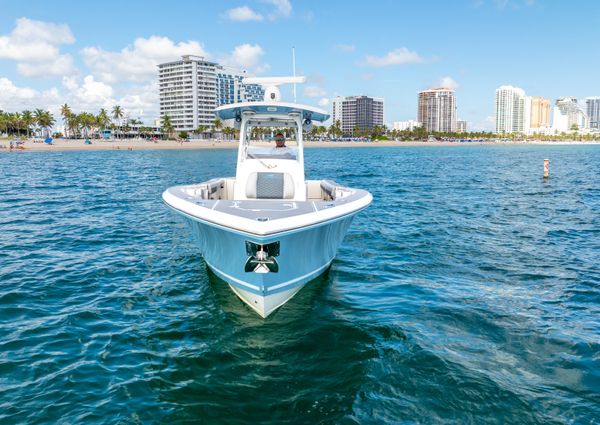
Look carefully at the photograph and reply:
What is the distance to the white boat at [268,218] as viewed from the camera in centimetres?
741

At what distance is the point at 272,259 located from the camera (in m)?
7.39

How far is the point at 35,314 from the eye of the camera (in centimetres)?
867

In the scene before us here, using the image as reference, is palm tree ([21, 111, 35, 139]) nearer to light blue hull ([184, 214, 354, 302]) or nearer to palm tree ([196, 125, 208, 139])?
palm tree ([196, 125, 208, 139])

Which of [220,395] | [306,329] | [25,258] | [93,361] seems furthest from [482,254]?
[25,258]

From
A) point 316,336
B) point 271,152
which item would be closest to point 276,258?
point 316,336

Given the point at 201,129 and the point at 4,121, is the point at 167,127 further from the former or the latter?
the point at 4,121

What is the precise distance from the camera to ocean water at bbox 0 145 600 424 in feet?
19.4

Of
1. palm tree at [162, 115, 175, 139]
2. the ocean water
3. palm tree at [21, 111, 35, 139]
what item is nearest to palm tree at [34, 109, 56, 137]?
palm tree at [21, 111, 35, 139]

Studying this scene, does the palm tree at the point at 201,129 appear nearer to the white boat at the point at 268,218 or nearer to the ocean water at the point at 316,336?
the ocean water at the point at 316,336

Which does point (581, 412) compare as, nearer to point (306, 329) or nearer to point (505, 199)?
point (306, 329)

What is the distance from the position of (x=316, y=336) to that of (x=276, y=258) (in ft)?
4.94

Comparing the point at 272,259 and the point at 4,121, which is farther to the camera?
the point at 4,121

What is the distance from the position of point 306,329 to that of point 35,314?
16.3 ft

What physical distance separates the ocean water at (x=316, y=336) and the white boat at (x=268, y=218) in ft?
2.68
